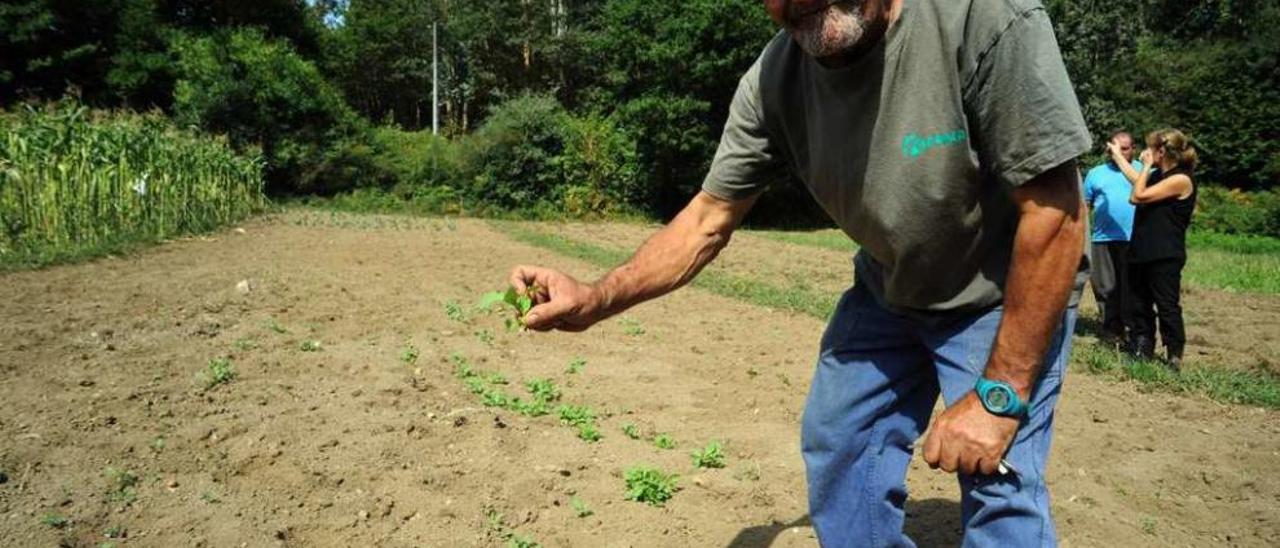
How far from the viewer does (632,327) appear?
6984 millimetres

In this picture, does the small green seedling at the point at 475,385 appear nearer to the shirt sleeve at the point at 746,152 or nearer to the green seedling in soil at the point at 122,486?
the green seedling in soil at the point at 122,486

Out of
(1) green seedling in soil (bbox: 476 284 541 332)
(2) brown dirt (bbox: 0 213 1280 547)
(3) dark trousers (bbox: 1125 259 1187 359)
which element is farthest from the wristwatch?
(3) dark trousers (bbox: 1125 259 1187 359)

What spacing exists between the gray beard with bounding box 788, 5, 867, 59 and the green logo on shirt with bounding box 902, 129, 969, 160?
0.79 ft

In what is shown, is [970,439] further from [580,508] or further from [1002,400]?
[580,508]

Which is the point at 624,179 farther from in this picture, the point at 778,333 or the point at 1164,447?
the point at 1164,447

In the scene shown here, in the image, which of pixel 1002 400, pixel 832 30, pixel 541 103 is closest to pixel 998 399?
pixel 1002 400

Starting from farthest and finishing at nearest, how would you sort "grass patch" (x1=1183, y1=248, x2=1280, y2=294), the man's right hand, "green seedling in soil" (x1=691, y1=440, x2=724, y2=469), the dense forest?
the dense forest → "grass patch" (x1=1183, y1=248, x2=1280, y2=294) → "green seedling in soil" (x1=691, y1=440, x2=724, y2=469) → the man's right hand

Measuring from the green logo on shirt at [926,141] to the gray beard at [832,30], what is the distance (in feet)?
0.79

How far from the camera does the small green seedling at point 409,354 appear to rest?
5.46 m

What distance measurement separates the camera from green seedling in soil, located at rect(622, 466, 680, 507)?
3553 mm

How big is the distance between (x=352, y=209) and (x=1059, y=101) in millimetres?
23726

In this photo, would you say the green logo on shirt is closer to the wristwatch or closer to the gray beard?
the gray beard

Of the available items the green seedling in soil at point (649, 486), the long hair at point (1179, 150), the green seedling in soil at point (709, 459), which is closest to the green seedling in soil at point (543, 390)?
the green seedling in soil at point (709, 459)

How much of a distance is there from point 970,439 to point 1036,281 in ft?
1.21
